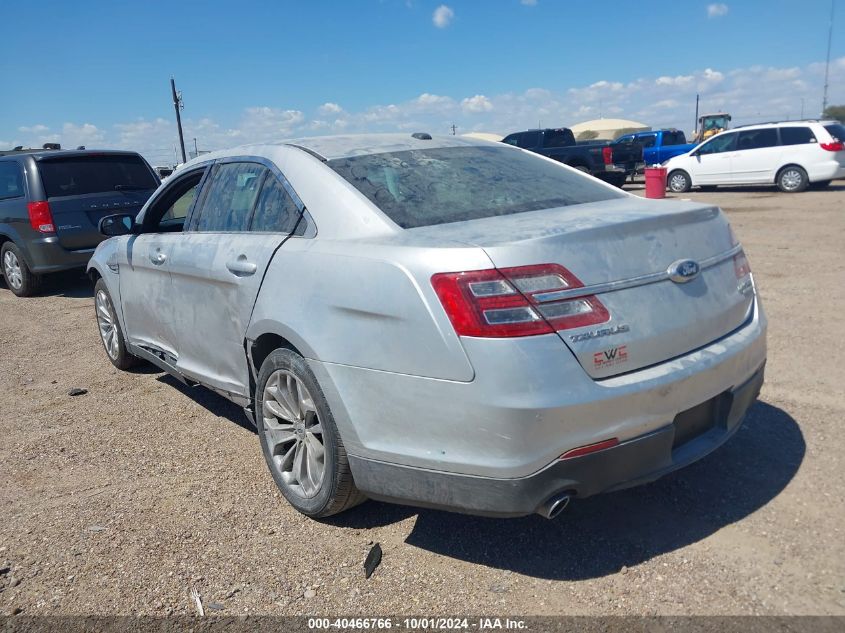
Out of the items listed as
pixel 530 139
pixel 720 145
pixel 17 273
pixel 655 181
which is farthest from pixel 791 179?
pixel 17 273

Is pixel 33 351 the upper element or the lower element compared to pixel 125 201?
lower

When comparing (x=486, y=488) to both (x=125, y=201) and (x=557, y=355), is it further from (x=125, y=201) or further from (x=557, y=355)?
(x=125, y=201)

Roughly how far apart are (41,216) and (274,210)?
6.58 metres

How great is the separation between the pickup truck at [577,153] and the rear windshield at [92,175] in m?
11.9

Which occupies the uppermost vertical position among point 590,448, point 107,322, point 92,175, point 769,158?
point 92,175

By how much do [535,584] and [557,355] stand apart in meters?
0.93

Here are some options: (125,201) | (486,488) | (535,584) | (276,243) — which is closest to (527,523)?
(535,584)

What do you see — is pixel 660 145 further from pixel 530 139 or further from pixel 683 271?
pixel 683 271

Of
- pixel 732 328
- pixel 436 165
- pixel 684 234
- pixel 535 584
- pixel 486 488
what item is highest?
pixel 436 165

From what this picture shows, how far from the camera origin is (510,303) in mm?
2391

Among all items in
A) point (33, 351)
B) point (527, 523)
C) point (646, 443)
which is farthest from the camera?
point (33, 351)

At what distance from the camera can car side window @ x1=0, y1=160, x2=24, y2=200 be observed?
9000mm

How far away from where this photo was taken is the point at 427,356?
2488 millimetres

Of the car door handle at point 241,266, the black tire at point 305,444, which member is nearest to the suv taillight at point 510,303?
the black tire at point 305,444
